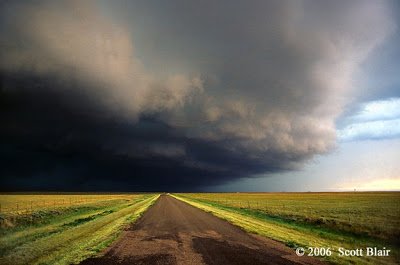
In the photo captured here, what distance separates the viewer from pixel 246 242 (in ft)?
60.1

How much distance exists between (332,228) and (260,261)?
57.6 ft

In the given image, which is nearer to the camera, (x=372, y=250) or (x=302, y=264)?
(x=302, y=264)

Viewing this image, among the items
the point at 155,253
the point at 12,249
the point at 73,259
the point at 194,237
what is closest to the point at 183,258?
the point at 155,253

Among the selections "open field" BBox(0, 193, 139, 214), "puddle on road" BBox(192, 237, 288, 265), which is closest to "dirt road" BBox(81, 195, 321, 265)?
"puddle on road" BBox(192, 237, 288, 265)

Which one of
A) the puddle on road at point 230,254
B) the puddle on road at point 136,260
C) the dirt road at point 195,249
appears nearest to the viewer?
the puddle on road at point 136,260

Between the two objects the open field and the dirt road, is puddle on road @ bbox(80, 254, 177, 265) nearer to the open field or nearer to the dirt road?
the dirt road

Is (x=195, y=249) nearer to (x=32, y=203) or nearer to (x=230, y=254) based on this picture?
(x=230, y=254)

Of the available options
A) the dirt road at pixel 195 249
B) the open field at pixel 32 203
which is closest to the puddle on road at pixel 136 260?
the dirt road at pixel 195 249

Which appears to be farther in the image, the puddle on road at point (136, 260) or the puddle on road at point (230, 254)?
the puddle on road at point (230, 254)

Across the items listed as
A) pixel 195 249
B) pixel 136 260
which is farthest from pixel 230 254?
pixel 136 260

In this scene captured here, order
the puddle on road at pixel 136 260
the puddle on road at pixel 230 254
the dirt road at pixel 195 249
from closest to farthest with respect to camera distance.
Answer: the puddle on road at pixel 136 260 → the puddle on road at pixel 230 254 → the dirt road at pixel 195 249

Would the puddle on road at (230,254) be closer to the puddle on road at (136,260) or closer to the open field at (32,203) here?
the puddle on road at (136,260)

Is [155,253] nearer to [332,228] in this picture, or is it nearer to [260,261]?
[260,261]

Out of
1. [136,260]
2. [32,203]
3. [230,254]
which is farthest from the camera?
[32,203]
